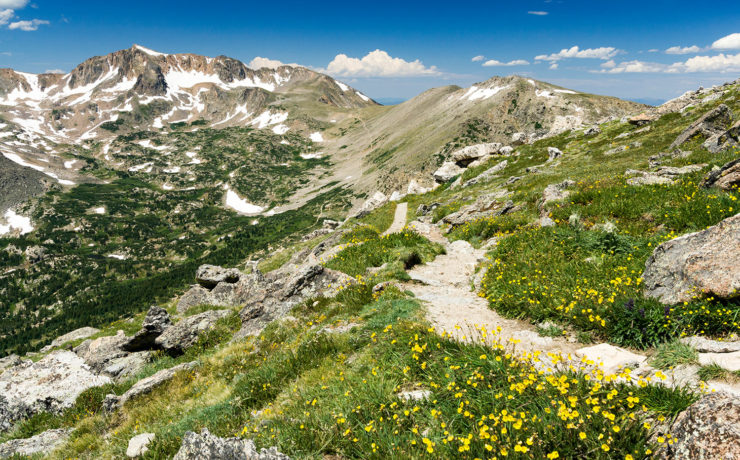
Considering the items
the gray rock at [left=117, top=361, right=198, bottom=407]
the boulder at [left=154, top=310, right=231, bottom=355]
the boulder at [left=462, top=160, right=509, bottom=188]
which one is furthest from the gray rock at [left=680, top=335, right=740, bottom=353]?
the boulder at [left=462, top=160, right=509, bottom=188]

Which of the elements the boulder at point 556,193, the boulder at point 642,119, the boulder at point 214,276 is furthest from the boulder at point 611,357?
the boulder at point 642,119

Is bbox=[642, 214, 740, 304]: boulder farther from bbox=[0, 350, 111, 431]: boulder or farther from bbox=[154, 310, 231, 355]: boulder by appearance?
bbox=[0, 350, 111, 431]: boulder

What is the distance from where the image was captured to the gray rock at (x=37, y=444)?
9727 millimetres

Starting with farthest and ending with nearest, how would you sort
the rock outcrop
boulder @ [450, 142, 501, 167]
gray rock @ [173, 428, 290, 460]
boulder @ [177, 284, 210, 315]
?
boulder @ [450, 142, 501, 167] → boulder @ [177, 284, 210, 315] → the rock outcrop → gray rock @ [173, 428, 290, 460]

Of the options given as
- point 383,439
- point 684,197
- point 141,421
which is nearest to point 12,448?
point 141,421

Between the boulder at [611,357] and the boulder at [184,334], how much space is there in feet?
52.9

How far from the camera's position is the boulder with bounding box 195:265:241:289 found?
30031mm

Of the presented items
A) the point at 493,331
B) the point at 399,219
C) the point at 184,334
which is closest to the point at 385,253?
the point at 493,331

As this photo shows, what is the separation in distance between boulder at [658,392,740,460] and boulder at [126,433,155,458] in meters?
9.46

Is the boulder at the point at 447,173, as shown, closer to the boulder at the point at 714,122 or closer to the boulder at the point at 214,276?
the boulder at the point at 714,122

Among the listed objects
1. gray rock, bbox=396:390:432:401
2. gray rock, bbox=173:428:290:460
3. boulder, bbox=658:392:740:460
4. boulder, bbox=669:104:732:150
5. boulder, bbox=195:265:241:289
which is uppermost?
boulder, bbox=669:104:732:150

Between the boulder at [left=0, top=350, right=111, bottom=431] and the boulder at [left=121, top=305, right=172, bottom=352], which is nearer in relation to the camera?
the boulder at [left=0, top=350, right=111, bottom=431]

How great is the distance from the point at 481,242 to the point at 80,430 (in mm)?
18782

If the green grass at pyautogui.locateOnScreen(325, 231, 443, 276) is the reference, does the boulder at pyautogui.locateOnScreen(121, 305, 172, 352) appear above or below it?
below
